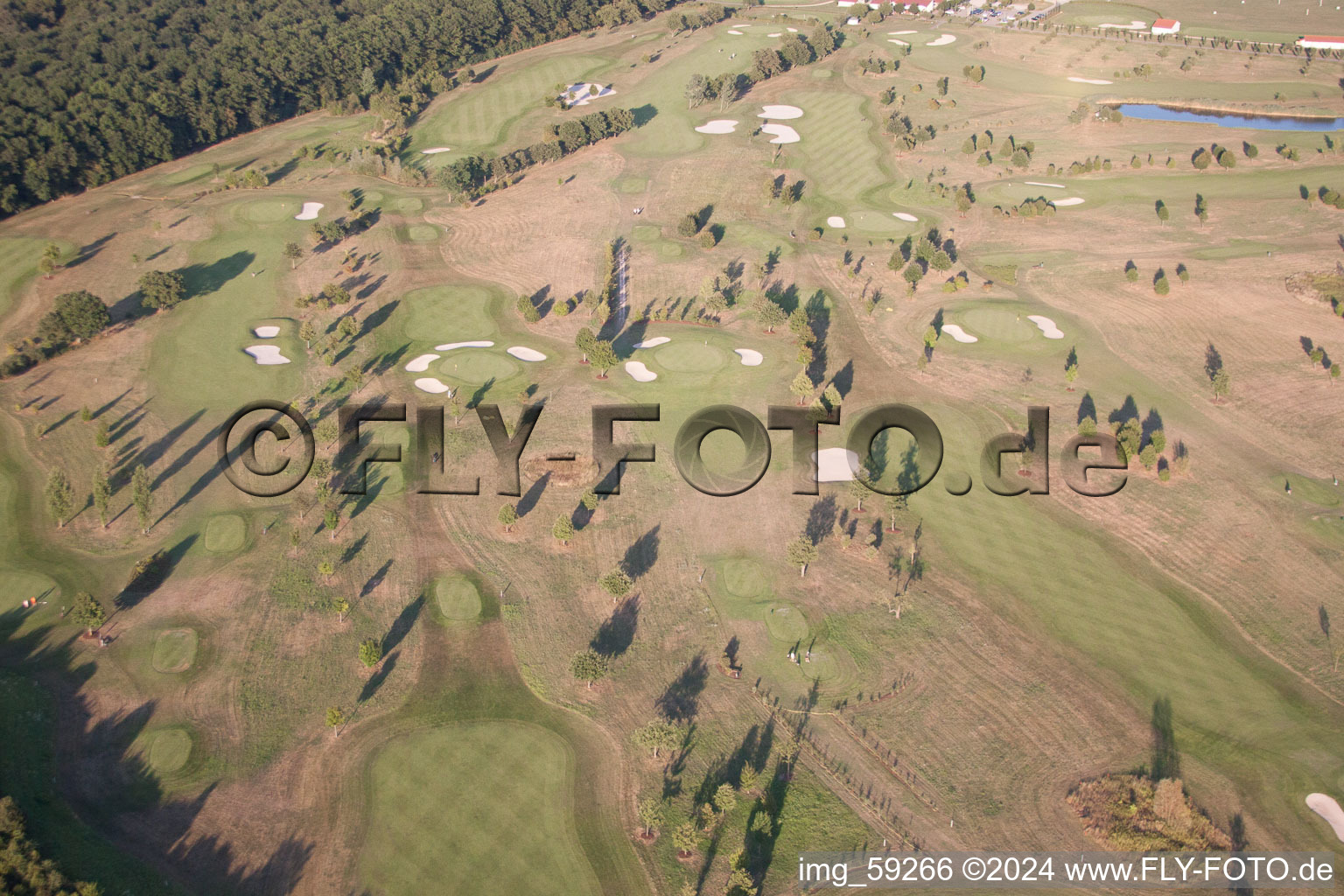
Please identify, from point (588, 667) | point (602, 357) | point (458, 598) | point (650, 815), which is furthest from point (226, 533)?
point (650, 815)

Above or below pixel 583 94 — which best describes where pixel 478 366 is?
below

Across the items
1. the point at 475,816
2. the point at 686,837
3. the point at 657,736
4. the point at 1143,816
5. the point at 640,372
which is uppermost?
the point at 640,372

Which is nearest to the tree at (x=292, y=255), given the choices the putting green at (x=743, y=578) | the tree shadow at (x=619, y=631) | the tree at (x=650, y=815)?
the tree shadow at (x=619, y=631)

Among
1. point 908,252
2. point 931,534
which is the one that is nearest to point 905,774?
point 931,534

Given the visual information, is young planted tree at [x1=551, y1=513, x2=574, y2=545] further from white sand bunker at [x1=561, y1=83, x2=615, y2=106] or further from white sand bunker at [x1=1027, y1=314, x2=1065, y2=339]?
white sand bunker at [x1=561, y1=83, x2=615, y2=106]

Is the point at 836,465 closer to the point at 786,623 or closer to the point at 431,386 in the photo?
the point at 786,623

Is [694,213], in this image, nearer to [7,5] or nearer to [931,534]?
[931,534]
